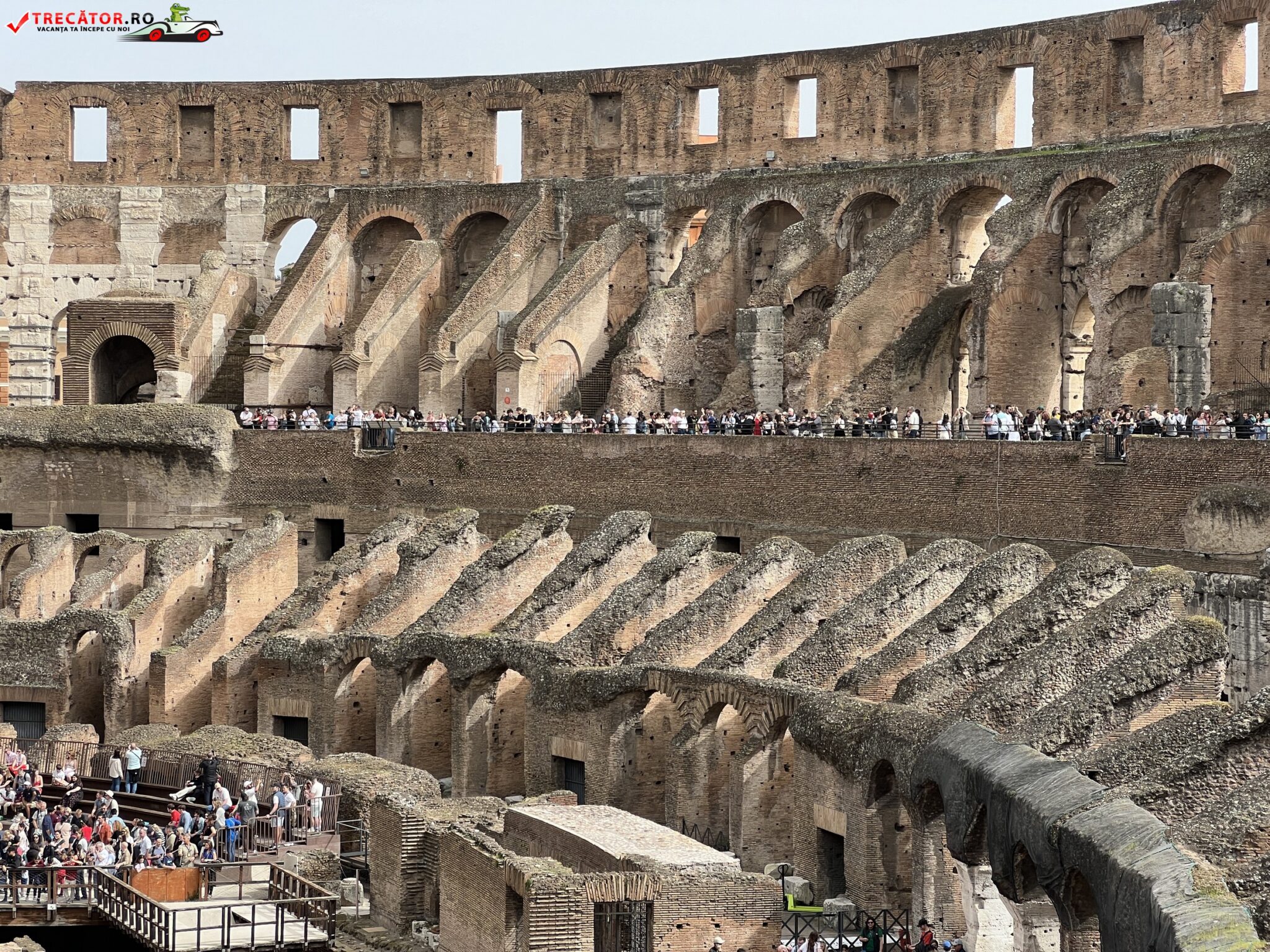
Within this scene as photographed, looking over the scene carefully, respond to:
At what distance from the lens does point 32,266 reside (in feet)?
150

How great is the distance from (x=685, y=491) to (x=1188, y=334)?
795cm

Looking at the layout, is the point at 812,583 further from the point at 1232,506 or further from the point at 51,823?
the point at 51,823

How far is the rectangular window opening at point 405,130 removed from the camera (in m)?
45.3

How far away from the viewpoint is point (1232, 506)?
2698cm

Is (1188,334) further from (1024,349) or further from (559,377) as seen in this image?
(559,377)

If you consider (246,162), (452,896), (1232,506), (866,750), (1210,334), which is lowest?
(452,896)

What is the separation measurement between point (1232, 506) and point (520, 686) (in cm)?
997

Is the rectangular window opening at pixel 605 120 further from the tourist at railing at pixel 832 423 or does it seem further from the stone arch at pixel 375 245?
Result: the tourist at railing at pixel 832 423

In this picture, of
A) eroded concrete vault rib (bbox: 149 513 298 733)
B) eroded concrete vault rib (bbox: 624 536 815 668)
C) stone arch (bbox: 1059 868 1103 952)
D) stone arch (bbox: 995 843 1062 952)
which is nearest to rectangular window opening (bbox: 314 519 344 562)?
eroded concrete vault rib (bbox: 149 513 298 733)

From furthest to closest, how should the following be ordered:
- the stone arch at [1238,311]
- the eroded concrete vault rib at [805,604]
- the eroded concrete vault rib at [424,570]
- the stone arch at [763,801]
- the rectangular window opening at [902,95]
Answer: the rectangular window opening at [902,95] < the eroded concrete vault rib at [424,570] < the stone arch at [1238,311] < the eroded concrete vault rib at [805,604] < the stone arch at [763,801]

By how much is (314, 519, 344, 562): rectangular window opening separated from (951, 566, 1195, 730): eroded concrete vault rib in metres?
18.0

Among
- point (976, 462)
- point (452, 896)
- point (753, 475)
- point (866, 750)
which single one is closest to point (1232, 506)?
point (976, 462)

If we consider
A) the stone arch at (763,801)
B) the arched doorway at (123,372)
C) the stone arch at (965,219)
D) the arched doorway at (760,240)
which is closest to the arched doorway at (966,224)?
the stone arch at (965,219)

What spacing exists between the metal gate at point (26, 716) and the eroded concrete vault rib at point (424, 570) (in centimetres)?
579
